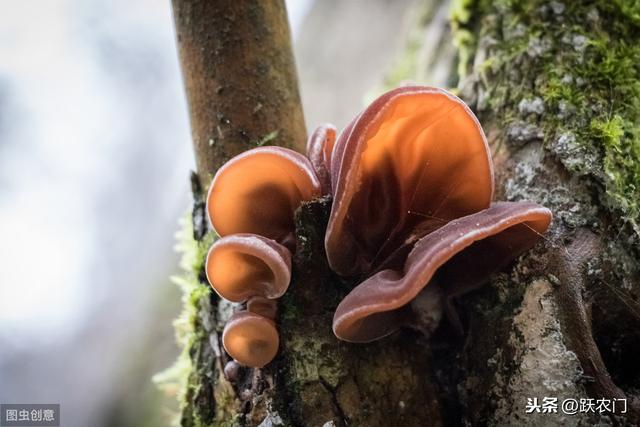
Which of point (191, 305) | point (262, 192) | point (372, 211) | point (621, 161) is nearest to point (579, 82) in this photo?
point (621, 161)

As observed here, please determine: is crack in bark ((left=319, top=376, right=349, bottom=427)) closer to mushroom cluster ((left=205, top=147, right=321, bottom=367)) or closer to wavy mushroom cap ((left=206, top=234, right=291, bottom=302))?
mushroom cluster ((left=205, top=147, right=321, bottom=367))

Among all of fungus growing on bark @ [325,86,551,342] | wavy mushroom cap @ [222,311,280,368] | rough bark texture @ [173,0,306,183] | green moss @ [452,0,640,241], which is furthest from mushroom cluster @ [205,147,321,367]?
green moss @ [452,0,640,241]

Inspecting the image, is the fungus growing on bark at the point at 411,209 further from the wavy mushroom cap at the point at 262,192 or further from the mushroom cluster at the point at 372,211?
the wavy mushroom cap at the point at 262,192

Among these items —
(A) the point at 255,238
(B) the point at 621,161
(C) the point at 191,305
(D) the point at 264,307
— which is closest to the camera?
(A) the point at 255,238

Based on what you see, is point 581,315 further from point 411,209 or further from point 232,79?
point 232,79

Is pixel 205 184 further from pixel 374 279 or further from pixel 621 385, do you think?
pixel 621 385

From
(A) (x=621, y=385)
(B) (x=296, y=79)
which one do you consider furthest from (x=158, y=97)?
(A) (x=621, y=385)
